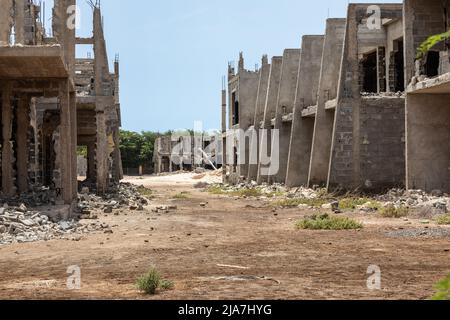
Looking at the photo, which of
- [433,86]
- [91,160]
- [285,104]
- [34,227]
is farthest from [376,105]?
[91,160]

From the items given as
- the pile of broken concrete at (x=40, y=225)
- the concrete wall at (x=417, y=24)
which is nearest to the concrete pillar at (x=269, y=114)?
the concrete wall at (x=417, y=24)

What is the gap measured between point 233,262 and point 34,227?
19.6 feet

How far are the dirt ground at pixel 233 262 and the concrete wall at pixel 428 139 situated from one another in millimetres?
6159

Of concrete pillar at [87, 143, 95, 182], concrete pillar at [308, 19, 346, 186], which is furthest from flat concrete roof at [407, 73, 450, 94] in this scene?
concrete pillar at [87, 143, 95, 182]

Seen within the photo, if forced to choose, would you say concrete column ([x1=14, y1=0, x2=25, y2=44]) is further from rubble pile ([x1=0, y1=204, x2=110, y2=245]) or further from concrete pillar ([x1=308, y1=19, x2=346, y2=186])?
concrete pillar ([x1=308, y1=19, x2=346, y2=186])

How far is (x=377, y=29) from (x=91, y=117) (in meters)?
14.7

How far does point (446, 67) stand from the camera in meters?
19.2

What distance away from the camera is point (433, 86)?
1878cm

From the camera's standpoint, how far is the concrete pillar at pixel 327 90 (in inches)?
1025

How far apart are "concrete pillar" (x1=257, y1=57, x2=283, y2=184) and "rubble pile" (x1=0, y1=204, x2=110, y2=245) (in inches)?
890

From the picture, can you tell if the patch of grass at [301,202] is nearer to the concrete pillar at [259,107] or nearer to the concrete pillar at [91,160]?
the concrete pillar at [259,107]

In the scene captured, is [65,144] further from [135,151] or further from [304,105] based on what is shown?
[135,151]

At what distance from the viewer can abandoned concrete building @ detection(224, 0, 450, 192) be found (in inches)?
813

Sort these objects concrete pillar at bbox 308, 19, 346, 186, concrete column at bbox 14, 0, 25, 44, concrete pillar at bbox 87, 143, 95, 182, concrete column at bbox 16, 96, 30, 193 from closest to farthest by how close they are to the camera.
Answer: concrete column at bbox 16, 96, 30, 193 → concrete column at bbox 14, 0, 25, 44 → concrete pillar at bbox 308, 19, 346, 186 → concrete pillar at bbox 87, 143, 95, 182
